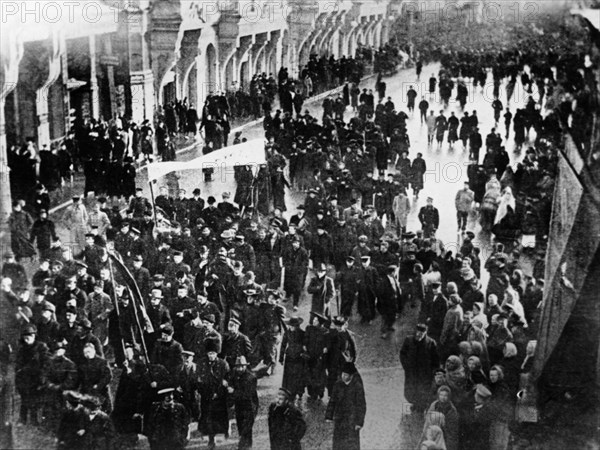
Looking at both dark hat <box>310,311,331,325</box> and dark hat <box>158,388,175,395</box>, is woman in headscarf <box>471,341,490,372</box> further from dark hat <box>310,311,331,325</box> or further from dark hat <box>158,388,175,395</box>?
dark hat <box>158,388,175,395</box>

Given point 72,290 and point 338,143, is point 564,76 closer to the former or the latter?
point 338,143

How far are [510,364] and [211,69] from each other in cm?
415

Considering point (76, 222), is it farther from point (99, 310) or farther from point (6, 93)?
point (6, 93)

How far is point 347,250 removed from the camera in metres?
9.64

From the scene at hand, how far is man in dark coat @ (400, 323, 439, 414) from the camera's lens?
8609 millimetres

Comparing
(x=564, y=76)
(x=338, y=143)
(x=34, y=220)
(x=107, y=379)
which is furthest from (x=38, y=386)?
(x=564, y=76)

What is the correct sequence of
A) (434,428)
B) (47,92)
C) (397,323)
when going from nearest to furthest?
(434,428) → (47,92) → (397,323)

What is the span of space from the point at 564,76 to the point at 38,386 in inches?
219

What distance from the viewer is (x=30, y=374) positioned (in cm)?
849

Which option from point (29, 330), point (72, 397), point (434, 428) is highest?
point (29, 330)

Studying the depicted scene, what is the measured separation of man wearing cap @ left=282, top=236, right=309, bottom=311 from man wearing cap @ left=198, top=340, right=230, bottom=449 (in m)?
1.16

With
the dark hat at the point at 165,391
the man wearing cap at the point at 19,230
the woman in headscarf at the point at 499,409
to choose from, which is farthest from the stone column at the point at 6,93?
the woman in headscarf at the point at 499,409

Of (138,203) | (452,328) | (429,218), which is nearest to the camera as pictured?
(452,328)

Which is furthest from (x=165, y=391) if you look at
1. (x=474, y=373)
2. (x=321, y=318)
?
(x=474, y=373)
